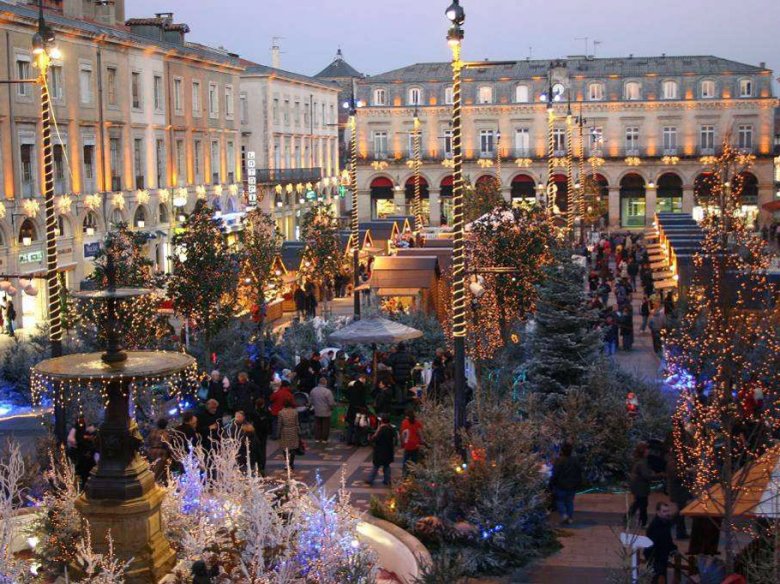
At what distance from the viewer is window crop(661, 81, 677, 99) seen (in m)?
76.1

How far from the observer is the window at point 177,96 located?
46.4m

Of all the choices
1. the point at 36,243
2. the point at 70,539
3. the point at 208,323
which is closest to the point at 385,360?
the point at 208,323

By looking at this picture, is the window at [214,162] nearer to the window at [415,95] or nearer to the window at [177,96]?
the window at [177,96]

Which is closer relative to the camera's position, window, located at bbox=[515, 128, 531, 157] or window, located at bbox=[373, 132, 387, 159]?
window, located at bbox=[515, 128, 531, 157]

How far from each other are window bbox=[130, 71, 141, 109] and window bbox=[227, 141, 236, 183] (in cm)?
1059

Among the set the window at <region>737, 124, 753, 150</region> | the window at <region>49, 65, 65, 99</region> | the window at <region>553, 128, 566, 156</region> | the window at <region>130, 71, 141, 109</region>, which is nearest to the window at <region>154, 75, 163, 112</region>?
the window at <region>130, 71, 141, 109</region>

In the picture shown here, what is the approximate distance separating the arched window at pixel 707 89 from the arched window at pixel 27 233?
172 ft

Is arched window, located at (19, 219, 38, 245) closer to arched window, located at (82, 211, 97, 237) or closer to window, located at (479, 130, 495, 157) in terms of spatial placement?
arched window, located at (82, 211, 97, 237)

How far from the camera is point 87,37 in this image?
38.6m

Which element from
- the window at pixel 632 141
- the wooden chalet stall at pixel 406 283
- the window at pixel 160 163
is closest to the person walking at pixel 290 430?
the wooden chalet stall at pixel 406 283

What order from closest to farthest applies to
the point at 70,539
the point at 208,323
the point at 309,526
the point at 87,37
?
the point at 309,526
the point at 70,539
the point at 208,323
the point at 87,37

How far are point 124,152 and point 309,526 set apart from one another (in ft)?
107

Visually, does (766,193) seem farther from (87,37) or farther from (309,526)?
(309,526)

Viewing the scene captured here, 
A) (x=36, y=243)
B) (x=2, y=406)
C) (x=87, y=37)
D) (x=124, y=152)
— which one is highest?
(x=87, y=37)
